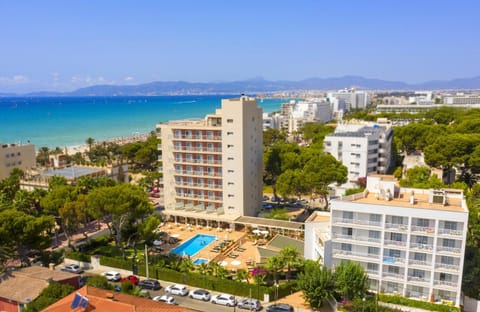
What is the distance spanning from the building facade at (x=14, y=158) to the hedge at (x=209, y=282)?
43171mm

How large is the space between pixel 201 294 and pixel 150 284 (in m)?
5.68

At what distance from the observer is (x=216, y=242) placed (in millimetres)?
48219

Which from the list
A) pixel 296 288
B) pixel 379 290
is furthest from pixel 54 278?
pixel 379 290

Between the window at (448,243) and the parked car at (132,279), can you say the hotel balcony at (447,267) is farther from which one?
the parked car at (132,279)

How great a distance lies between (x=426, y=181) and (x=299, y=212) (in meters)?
19.0

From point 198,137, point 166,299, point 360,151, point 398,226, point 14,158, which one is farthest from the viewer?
point 14,158

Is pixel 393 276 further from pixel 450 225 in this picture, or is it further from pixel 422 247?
pixel 450 225

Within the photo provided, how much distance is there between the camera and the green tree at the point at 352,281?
98.4 ft

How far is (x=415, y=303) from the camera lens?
98.8 feet

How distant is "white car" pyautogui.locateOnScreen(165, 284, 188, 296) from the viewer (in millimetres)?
34750

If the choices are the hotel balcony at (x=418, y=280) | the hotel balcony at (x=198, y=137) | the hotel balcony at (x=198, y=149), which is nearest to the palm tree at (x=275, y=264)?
the hotel balcony at (x=418, y=280)

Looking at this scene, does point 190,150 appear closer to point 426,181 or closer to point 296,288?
point 296,288

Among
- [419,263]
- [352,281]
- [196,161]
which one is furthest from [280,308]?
[196,161]

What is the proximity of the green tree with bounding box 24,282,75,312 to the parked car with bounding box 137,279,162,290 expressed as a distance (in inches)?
323
